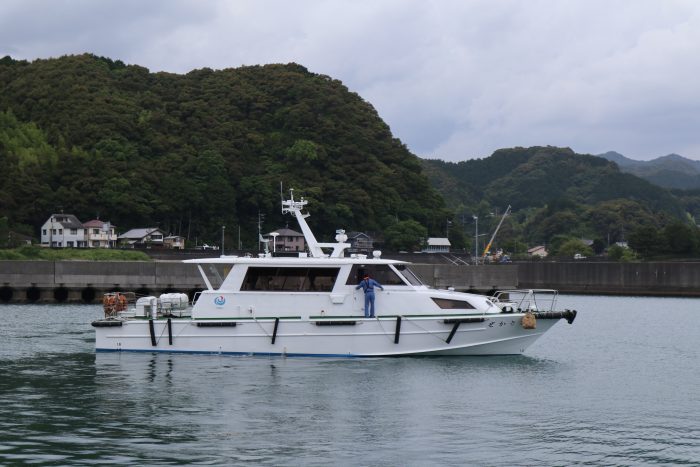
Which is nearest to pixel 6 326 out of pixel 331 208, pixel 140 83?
pixel 331 208

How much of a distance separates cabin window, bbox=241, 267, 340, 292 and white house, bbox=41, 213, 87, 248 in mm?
67734

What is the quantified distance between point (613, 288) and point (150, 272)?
42.5m

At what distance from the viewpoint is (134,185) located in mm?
98750

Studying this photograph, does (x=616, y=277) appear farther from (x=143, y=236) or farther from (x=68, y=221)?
(x=68, y=221)

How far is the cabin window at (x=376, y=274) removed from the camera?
27.0 meters

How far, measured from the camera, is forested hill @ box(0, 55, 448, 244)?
98688mm

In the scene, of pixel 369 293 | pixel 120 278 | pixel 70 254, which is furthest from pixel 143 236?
pixel 369 293

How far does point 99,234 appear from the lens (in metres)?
92.1

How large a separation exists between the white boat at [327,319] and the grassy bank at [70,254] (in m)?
44.8

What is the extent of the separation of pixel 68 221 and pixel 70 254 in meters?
22.3

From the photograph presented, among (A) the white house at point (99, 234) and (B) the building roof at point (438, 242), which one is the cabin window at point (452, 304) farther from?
(B) the building roof at point (438, 242)

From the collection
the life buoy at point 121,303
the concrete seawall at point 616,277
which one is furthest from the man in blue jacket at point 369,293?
the concrete seawall at point 616,277

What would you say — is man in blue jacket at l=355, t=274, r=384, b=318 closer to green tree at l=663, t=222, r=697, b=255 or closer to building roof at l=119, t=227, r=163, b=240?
building roof at l=119, t=227, r=163, b=240

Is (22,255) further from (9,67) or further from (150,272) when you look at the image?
(9,67)
